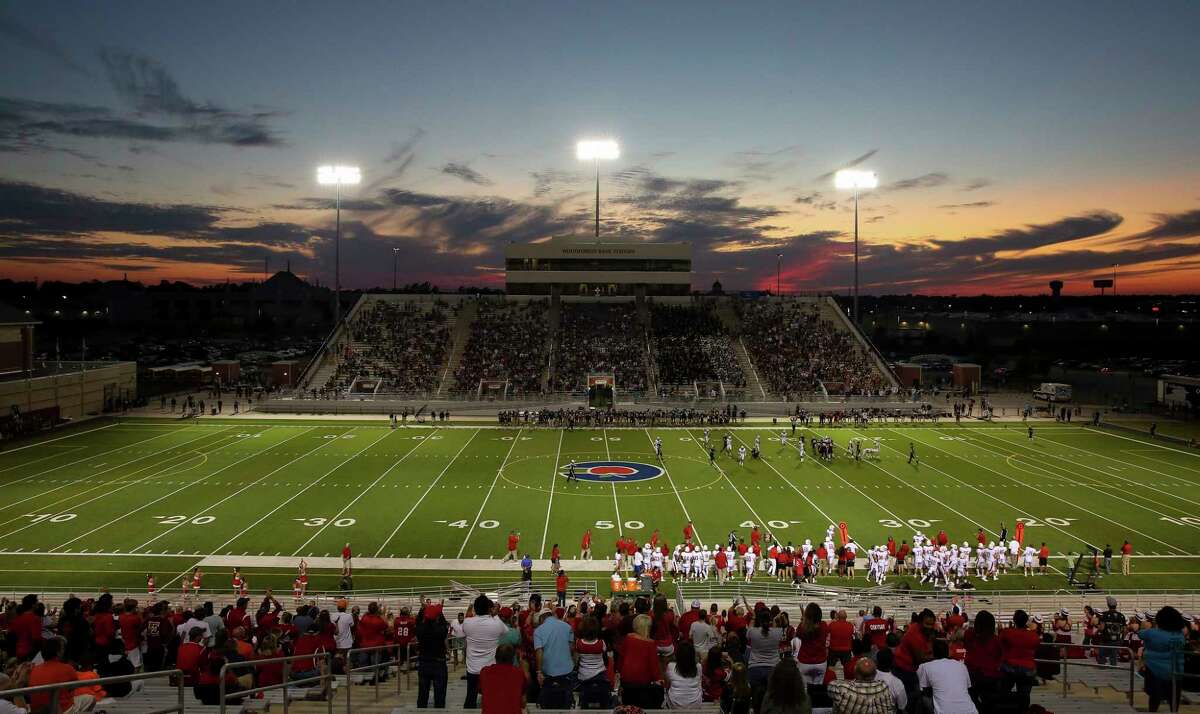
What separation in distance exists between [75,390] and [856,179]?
51065mm

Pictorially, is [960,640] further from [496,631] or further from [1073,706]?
[496,631]

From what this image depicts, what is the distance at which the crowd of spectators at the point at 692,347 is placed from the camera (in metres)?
53.1

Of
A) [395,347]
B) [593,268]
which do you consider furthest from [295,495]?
[593,268]

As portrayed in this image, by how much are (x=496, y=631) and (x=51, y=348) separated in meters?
104

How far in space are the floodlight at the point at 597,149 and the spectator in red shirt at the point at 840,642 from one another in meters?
47.6

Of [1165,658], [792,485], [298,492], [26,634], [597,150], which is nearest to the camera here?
[1165,658]

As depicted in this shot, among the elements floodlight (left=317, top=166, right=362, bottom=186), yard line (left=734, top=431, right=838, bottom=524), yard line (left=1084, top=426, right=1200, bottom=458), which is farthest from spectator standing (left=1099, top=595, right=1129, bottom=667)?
floodlight (left=317, top=166, right=362, bottom=186)

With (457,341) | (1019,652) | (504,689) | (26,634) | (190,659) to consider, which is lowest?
(26,634)

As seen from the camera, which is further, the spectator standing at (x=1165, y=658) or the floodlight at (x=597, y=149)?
the floodlight at (x=597, y=149)

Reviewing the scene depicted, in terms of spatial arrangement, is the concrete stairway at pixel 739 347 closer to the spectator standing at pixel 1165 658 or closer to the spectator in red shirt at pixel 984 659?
the spectator standing at pixel 1165 658

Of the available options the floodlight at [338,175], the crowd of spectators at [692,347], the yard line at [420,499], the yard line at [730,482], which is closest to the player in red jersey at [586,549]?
the yard line at [420,499]

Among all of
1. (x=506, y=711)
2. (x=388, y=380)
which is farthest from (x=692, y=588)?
(x=388, y=380)

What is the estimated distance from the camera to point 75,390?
43969 millimetres

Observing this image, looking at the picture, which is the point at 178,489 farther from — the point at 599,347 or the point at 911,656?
the point at 599,347
